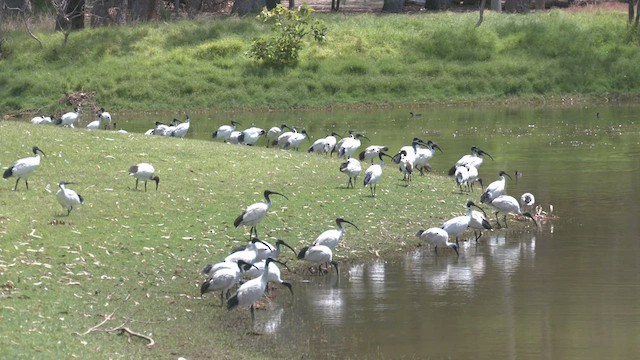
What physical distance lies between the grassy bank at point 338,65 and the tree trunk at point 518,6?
5089 millimetres

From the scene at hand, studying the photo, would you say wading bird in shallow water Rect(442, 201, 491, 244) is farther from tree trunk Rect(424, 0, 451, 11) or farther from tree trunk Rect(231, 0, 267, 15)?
tree trunk Rect(424, 0, 451, 11)

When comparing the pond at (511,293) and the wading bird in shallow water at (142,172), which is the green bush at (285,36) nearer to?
the pond at (511,293)

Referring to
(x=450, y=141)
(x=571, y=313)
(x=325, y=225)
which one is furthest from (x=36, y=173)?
(x=450, y=141)

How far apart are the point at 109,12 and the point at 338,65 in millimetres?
12479

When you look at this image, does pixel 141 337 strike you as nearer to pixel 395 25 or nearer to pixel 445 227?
pixel 445 227

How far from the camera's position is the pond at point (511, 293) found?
44.9 ft

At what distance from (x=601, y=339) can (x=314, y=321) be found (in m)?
3.40

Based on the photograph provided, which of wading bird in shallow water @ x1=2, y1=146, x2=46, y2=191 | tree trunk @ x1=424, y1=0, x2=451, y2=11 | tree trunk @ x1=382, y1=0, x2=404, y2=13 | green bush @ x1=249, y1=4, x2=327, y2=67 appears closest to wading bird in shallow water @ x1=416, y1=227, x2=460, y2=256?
wading bird in shallow water @ x1=2, y1=146, x2=46, y2=191

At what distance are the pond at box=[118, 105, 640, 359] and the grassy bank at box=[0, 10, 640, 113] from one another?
1824 centimetres

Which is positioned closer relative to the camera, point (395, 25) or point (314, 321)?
point (314, 321)

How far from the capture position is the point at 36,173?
838 inches

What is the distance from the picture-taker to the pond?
44.9 ft

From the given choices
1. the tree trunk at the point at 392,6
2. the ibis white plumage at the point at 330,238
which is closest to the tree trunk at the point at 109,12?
the tree trunk at the point at 392,6

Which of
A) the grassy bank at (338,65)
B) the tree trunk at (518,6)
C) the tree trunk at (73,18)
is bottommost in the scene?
the grassy bank at (338,65)
